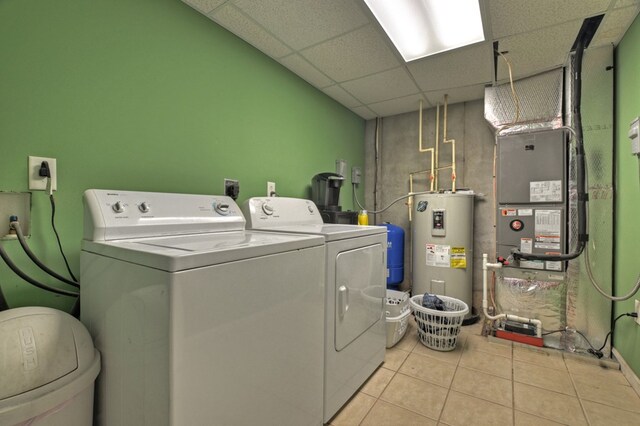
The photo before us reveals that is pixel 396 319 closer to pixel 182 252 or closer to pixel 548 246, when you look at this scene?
pixel 548 246

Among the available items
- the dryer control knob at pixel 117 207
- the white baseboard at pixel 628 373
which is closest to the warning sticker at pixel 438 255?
the white baseboard at pixel 628 373

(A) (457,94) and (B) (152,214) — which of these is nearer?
(B) (152,214)

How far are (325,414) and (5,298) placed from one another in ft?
4.63

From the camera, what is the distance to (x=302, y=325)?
1208mm

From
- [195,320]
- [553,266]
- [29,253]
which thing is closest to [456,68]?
[553,266]

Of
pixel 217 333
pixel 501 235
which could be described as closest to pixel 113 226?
pixel 217 333

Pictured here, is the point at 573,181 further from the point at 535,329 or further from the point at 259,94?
the point at 259,94

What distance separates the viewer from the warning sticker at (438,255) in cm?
273

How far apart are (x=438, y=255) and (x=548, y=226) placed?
899 mm

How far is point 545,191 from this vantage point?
2176 mm

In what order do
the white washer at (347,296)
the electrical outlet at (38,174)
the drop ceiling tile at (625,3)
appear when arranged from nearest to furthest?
the electrical outlet at (38,174), the white washer at (347,296), the drop ceiling tile at (625,3)

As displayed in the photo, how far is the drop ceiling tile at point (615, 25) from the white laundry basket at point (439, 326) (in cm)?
207

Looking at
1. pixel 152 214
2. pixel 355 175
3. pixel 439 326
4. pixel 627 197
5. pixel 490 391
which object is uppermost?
pixel 355 175

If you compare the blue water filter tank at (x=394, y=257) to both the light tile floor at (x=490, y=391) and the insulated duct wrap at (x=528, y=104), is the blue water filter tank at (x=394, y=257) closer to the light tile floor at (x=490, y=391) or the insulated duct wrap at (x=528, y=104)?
the light tile floor at (x=490, y=391)
